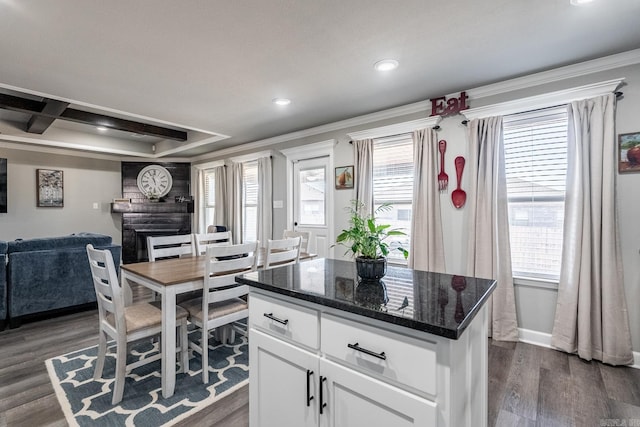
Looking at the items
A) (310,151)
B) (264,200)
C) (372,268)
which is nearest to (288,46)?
(372,268)

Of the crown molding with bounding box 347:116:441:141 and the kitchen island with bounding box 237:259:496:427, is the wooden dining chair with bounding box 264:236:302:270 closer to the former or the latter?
the kitchen island with bounding box 237:259:496:427

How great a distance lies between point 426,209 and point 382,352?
2545mm

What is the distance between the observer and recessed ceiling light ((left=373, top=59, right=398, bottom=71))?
248 cm

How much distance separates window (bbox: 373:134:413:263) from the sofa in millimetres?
3390

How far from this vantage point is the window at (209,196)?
6414 mm

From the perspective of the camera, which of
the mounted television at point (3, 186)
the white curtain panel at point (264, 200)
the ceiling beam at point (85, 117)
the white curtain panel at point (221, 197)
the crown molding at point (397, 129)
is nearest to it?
the crown molding at point (397, 129)

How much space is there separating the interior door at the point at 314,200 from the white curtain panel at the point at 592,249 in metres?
2.64

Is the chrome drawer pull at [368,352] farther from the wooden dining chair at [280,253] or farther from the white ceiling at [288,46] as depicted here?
the white ceiling at [288,46]

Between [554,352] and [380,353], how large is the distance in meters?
2.54

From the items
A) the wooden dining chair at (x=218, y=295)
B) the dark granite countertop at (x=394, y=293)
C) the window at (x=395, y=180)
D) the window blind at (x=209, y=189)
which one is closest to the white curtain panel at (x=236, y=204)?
the window blind at (x=209, y=189)

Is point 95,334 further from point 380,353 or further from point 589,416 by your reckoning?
point 589,416

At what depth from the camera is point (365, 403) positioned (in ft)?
3.34

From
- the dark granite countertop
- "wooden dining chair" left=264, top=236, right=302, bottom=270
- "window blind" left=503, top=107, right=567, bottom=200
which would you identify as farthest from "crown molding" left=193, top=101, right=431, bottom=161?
the dark granite countertop

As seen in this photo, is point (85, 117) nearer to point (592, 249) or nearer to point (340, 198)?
point (340, 198)
